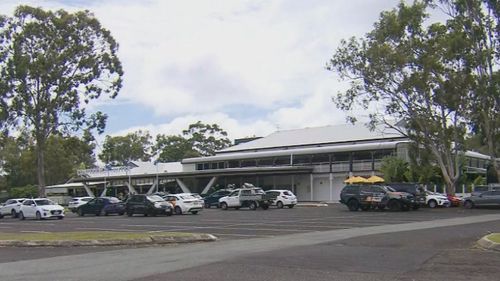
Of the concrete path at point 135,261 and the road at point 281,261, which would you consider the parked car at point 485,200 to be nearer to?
the road at point 281,261

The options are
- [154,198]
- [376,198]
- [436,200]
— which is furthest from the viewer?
Result: [436,200]

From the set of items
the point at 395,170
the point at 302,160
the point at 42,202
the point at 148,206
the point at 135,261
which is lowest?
the point at 135,261

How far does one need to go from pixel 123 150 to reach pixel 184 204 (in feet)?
269

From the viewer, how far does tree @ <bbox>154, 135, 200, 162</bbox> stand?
383ft

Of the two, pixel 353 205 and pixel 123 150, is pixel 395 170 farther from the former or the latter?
pixel 123 150

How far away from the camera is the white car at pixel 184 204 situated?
4200cm

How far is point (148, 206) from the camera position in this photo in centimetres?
4069

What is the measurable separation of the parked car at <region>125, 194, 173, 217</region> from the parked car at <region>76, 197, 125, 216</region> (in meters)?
2.94

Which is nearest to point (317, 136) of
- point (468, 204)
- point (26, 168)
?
point (468, 204)

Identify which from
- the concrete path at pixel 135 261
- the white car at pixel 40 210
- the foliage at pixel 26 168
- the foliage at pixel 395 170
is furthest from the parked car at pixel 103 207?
the foliage at pixel 26 168

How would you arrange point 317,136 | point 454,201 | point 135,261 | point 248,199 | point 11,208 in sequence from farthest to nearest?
1. point 317,136
2. point 248,199
3. point 454,201
4. point 11,208
5. point 135,261

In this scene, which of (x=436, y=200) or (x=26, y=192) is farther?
(x=26, y=192)

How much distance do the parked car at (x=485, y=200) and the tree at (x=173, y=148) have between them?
74.0 meters

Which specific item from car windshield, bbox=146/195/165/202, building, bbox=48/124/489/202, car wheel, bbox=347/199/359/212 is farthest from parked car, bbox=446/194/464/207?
car windshield, bbox=146/195/165/202
